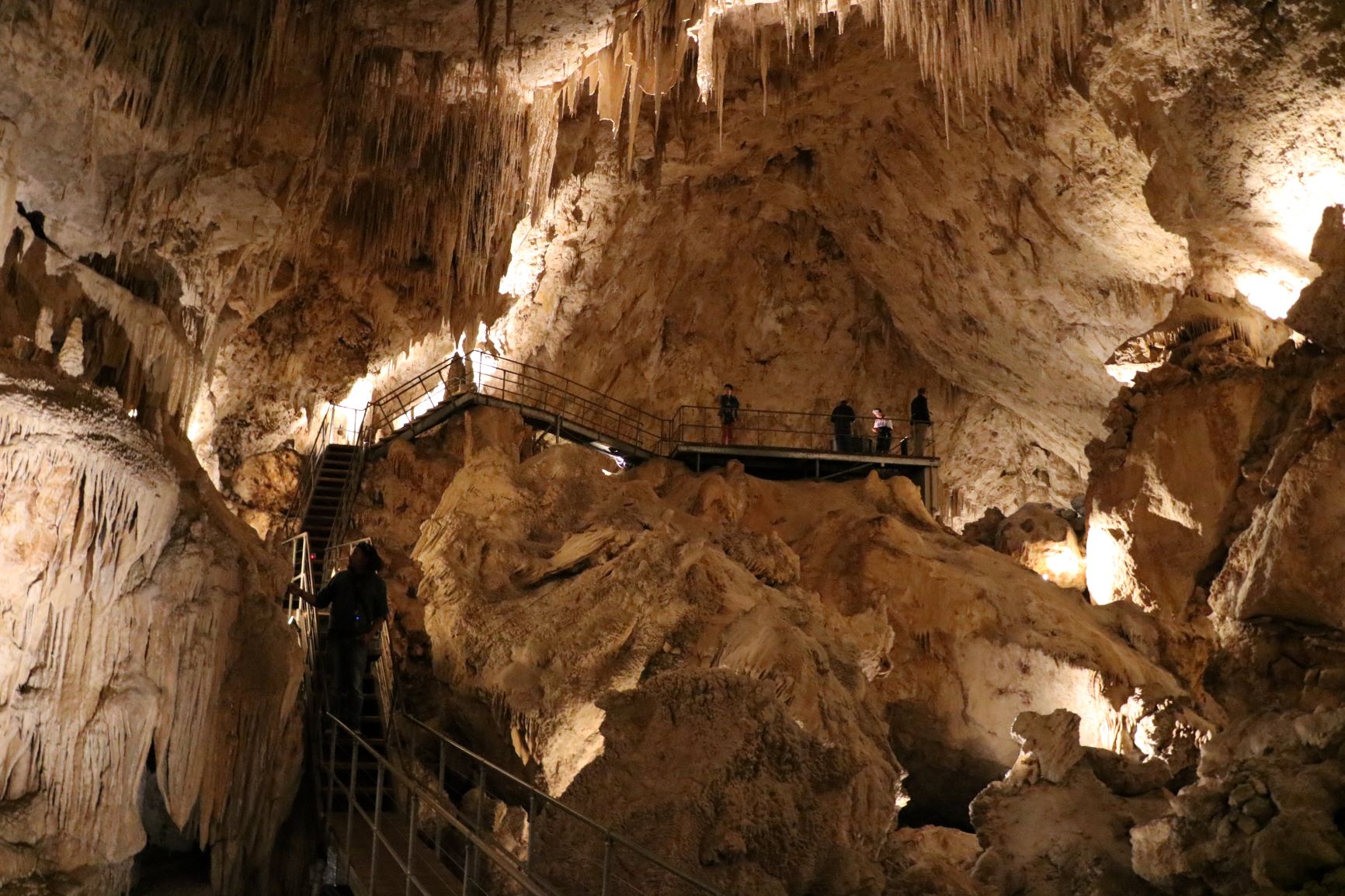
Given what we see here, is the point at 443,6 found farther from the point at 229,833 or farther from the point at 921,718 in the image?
the point at 921,718

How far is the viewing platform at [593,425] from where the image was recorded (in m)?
15.0

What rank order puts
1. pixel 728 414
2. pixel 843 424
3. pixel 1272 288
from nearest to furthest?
pixel 1272 288
pixel 728 414
pixel 843 424

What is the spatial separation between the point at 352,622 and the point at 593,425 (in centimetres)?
887

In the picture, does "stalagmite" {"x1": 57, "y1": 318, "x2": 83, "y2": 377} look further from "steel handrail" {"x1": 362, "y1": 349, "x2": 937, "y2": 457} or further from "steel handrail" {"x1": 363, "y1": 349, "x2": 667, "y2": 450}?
"steel handrail" {"x1": 363, "y1": 349, "x2": 667, "y2": 450}

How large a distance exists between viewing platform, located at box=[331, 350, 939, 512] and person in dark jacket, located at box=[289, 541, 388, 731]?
21.9 ft

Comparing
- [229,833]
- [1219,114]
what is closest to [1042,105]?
[1219,114]

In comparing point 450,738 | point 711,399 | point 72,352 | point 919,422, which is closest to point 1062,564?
point 919,422

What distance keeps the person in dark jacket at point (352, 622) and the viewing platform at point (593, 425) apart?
668 centimetres

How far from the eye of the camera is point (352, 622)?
7395 mm

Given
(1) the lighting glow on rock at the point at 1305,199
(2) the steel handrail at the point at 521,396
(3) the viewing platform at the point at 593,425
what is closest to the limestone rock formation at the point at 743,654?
(3) the viewing platform at the point at 593,425

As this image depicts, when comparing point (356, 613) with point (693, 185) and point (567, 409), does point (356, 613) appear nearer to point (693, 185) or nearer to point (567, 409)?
point (567, 409)

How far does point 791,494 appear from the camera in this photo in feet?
49.5

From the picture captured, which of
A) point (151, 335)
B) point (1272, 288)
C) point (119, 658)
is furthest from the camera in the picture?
point (1272, 288)

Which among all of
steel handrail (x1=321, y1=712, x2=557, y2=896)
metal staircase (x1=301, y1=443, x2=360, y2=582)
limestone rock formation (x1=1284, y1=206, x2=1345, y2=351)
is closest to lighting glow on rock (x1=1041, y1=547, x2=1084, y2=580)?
limestone rock formation (x1=1284, y1=206, x2=1345, y2=351)
